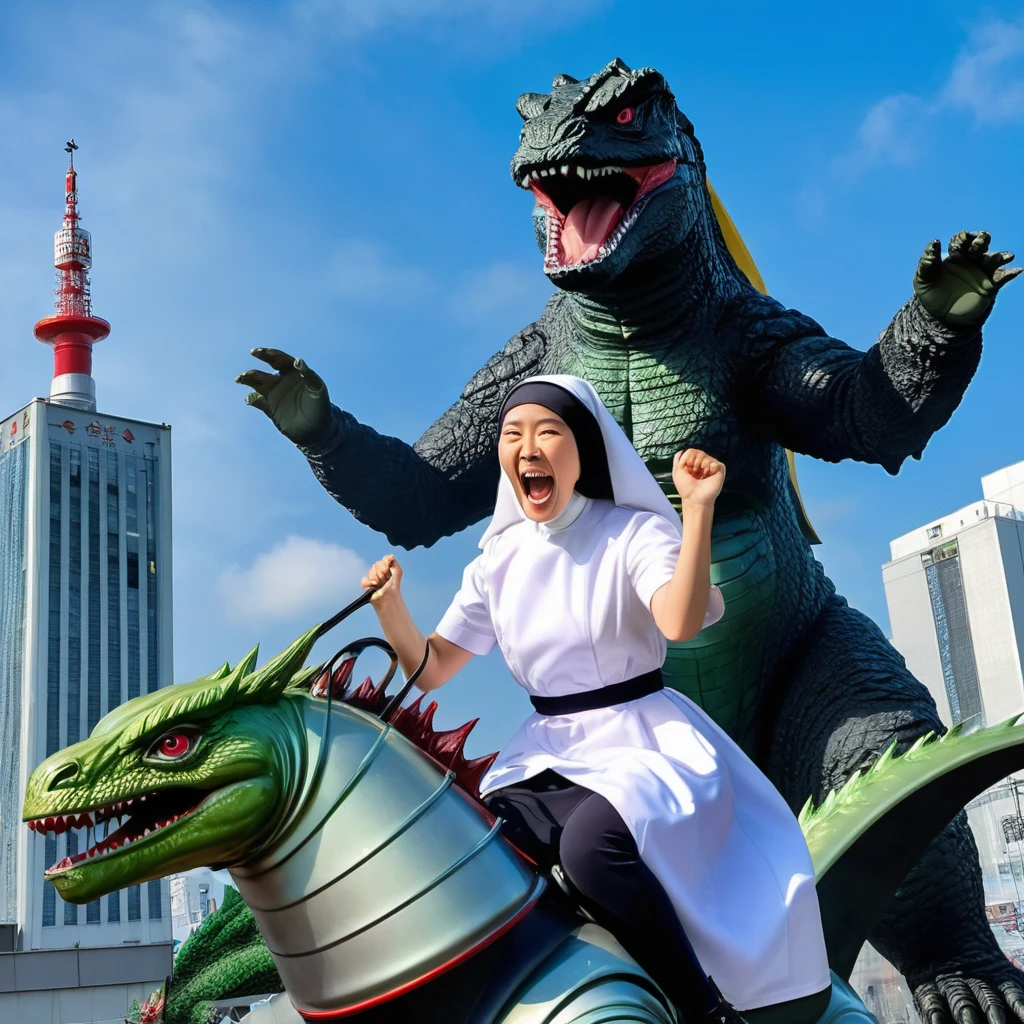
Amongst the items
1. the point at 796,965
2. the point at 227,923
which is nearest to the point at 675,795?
the point at 796,965

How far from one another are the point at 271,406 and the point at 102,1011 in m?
13.1

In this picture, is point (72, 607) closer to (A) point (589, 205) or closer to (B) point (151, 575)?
(B) point (151, 575)

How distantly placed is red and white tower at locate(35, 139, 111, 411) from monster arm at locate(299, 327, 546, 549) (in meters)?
39.7

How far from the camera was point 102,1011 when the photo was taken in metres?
14.2

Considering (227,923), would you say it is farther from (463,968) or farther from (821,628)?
(463,968)

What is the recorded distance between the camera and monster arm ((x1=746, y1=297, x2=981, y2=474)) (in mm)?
2697

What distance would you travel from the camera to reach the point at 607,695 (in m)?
2.04

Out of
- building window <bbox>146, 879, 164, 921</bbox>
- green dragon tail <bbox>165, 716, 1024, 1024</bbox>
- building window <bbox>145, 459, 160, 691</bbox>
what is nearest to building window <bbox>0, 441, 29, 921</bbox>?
building window <bbox>145, 459, 160, 691</bbox>

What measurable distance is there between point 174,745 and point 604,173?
5.30 ft

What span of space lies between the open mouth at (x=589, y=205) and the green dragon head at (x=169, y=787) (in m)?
1.36

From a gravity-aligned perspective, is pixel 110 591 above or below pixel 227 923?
above

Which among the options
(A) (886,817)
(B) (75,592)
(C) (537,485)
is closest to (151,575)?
(B) (75,592)

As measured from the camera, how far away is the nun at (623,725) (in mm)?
1817

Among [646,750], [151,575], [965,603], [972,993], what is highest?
[151,575]
